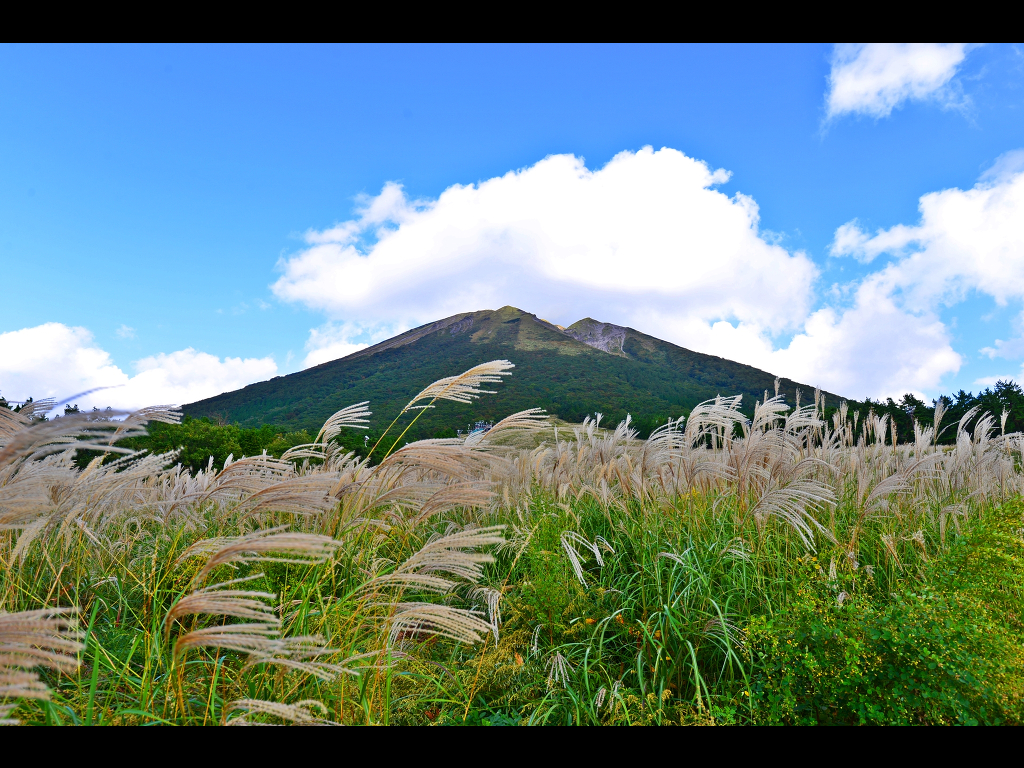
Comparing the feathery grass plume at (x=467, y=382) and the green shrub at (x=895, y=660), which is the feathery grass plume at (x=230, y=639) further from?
the green shrub at (x=895, y=660)

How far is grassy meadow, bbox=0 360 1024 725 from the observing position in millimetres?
1660

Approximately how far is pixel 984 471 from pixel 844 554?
2.20 metres

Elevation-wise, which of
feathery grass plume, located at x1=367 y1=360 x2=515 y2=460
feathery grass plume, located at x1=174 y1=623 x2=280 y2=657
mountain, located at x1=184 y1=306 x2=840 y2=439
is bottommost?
feathery grass plume, located at x1=174 y1=623 x2=280 y2=657

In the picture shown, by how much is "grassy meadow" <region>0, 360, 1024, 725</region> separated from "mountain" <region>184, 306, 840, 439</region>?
4033cm

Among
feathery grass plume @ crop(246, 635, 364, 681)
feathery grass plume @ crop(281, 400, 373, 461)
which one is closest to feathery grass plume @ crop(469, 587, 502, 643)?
feathery grass plume @ crop(246, 635, 364, 681)

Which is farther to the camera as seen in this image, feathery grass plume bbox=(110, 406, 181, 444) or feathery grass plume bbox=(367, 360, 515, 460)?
feathery grass plume bbox=(367, 360, 515, 460)

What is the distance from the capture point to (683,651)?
2447mm

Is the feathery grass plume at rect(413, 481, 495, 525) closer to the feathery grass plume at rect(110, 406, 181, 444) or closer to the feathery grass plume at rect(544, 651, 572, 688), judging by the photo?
the feathery grass plume at rect(544, 651, 572, 688)

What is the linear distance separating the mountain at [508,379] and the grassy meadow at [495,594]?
40326 mm

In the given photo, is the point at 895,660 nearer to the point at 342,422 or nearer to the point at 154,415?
the point at 342,422

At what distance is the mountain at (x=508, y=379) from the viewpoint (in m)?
66.1

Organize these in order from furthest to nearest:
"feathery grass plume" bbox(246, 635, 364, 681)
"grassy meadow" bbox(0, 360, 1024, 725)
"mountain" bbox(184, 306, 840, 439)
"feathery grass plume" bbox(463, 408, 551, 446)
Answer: "mountain" bbox(184, 306, 840, 439), "feathery grass plume" bbox(463, 408, 551, 446), "grassy meadow" bbox(0, 360, 1024, 725), "feathery grass plume" bbox(246, 635, 364, 681)
